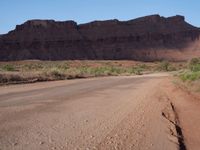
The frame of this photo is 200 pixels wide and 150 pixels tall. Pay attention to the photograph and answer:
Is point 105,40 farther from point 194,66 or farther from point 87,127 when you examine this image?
point 87,127

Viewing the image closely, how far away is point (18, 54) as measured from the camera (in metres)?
146

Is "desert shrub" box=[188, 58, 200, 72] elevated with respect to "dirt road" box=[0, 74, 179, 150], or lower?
lower

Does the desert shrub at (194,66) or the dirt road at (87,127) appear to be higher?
the dirt road at (87,127)

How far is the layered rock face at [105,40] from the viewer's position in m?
148

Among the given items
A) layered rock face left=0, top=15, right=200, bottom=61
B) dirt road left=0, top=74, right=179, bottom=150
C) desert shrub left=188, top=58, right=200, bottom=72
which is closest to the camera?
dirt road left=0, top=74, right=179, bottom=150

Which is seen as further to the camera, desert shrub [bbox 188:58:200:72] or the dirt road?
desert shrub [bbox 188:58:200:72]

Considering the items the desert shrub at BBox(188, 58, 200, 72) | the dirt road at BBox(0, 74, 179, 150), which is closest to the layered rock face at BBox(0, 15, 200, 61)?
the desert shrub at BBox(188, 58, 200, 72)

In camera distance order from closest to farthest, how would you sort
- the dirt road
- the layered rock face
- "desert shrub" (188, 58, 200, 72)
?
the dirt road < "desert shrub" (188, 58, 200, 72) < the layered rock face

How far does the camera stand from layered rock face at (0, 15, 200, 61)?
487 ft

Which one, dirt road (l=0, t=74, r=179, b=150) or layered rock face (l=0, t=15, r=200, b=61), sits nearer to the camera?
dirt road (l=0, t=74, r=179, b=150)

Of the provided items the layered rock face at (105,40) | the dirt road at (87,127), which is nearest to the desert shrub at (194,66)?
the dirt road at (87,127)

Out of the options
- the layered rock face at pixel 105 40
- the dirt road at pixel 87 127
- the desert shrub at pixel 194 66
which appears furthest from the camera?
the layered rock face at pixel 105 40

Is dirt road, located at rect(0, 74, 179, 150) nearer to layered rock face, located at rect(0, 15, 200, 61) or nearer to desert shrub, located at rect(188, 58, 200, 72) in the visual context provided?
desert shrub, located at rect(188, 58, 200, 72)

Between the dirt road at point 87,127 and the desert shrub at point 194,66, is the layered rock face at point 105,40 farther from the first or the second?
the dirt road at point 87,127
